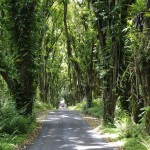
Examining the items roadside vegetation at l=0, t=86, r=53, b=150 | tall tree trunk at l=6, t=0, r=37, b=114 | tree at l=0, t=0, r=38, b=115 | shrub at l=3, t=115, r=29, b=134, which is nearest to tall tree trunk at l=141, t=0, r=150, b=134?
roadside vegetation at l=0, t=86, r=53, b=150

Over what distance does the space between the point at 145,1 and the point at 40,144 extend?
7255mm

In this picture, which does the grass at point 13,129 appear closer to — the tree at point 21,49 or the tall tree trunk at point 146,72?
the tree at point 21,49

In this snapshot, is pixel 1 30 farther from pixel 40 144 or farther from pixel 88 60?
pixel 88 60

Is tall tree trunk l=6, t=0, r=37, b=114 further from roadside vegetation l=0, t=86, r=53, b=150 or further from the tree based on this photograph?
roadside vegetation l=0, t=86, r=53, b=150

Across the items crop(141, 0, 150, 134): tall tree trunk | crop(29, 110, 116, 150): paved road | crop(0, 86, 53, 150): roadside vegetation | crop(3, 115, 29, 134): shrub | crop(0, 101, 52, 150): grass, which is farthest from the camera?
crop(3, 115, 29, 134): shrub

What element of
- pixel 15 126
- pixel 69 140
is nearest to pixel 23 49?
pixel 15 126

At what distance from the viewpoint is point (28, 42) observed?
862 inches

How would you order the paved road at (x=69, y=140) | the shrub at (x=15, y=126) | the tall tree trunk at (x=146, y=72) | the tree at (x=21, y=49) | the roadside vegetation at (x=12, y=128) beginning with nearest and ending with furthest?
the tall tree trunk at (x=146, y=72)
the paved road at (x=69, y=140)
the roadside vegetation at (x=12, y=128)
the shrub at (x=15, y=126)
the tree at (x=21, y=49)

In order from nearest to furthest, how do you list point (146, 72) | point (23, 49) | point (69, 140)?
point (146, 72) → point (69, 140) → point (23, 49)

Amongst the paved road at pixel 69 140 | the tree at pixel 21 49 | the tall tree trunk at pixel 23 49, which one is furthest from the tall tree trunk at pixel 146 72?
the tall tree trunk at pixel 23 49

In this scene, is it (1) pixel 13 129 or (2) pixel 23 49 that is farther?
(2) pixel 23 49

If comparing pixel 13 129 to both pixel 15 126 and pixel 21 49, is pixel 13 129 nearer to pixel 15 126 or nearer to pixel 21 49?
pixel 15 126

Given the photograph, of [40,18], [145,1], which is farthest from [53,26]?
[145,1]

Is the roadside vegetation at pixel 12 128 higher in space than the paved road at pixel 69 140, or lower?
higher
